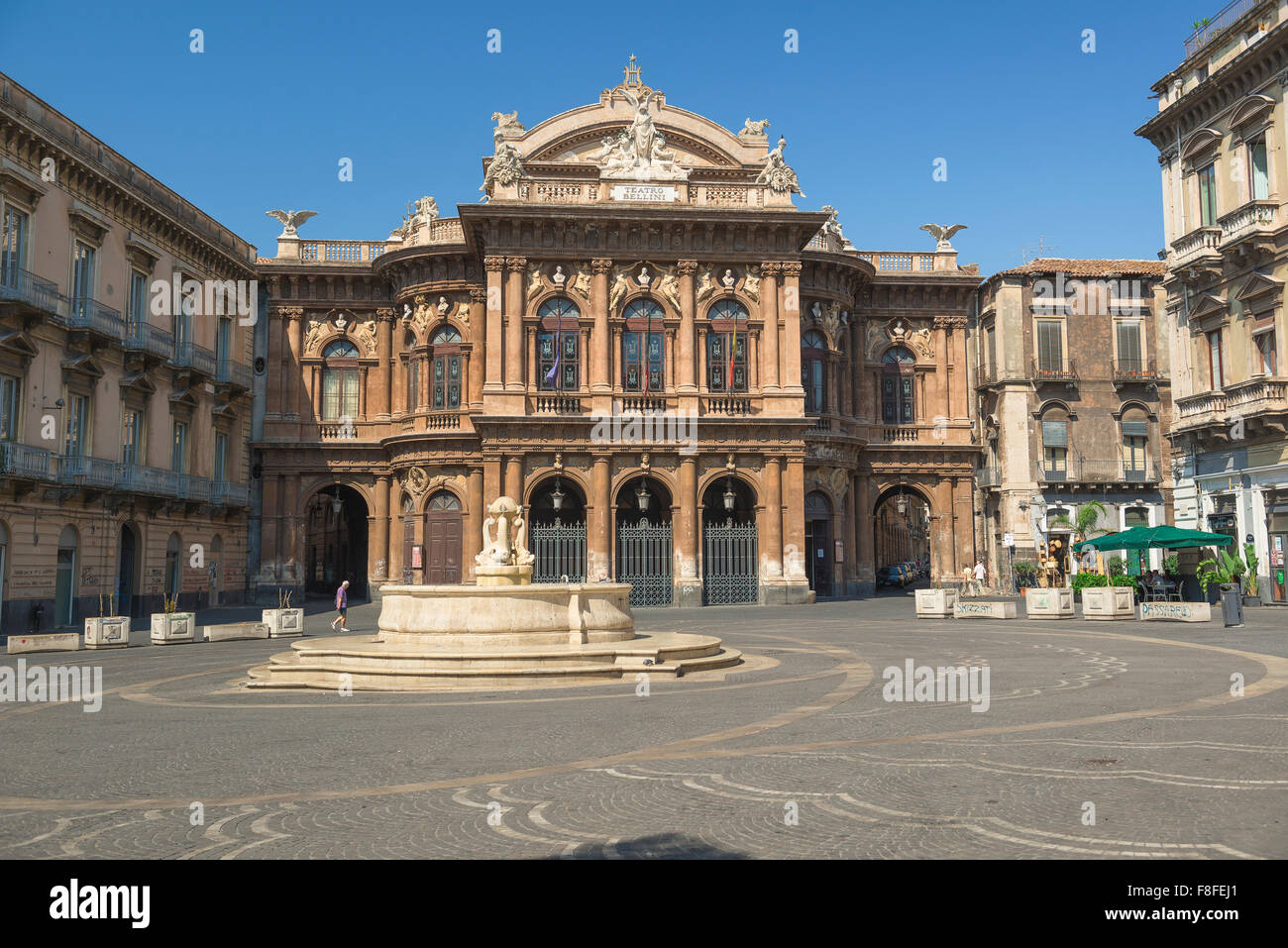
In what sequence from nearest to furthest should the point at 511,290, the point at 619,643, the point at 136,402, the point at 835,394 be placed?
the point at 619,643
the point at 136,402
the point at 511,290
the point at 835,394

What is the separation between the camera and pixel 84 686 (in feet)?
51.1

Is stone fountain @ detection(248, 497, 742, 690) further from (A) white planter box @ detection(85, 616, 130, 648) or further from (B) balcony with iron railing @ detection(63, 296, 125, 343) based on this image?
(B) balcony with iron railing @ detection(63, 296, 125, 343)

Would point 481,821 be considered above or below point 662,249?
below

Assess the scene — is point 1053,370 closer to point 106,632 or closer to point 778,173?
point 778,173

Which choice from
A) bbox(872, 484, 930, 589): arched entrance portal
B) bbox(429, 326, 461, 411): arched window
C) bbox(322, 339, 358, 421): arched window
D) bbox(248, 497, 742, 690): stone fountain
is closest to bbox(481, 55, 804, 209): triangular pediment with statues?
bbox(429, 326, 461, 411): arched window

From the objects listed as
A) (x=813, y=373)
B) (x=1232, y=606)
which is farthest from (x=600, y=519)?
(x=1232, y=606)

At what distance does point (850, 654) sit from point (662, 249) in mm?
21736

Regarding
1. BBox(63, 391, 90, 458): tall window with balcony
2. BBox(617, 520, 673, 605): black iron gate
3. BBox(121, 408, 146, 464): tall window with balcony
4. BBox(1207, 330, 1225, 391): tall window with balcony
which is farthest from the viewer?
BBox(617, 520, 673, 605): black iron gate

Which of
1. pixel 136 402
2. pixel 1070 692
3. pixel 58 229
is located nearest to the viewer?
pixel 1070 692

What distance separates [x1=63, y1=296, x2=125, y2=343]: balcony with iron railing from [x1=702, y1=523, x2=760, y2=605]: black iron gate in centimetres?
1992

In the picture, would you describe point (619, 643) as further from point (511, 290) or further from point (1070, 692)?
point (511, 290)

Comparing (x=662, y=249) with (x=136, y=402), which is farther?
(x=662, y=249)

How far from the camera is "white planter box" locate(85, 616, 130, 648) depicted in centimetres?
2314
